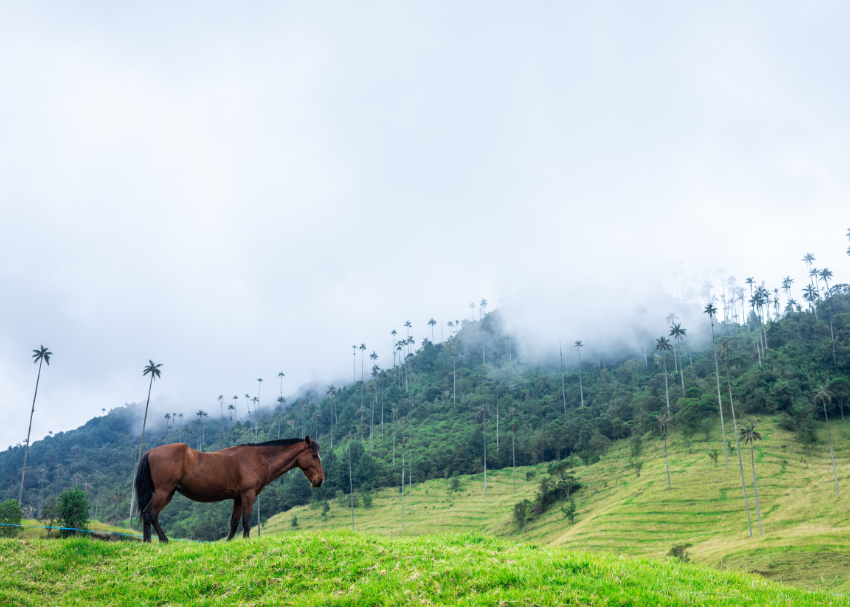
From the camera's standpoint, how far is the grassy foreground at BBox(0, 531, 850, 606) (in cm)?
845

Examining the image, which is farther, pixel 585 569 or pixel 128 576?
pixel 128 576

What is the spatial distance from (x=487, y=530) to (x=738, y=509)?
1495 inches

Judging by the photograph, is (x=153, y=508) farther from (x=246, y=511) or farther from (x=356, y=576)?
(x=356, y=576)

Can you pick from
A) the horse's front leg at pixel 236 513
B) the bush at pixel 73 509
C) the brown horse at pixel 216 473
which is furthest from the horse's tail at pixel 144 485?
the bush at pixel 73 509

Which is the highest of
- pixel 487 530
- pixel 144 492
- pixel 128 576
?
pixel 144 492

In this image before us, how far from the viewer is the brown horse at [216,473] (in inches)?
553

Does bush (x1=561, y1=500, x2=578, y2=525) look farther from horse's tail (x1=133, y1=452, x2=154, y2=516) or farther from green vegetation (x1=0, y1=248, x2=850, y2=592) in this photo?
horse's tail (x1=133, y1=452, x2=154, y2=516)

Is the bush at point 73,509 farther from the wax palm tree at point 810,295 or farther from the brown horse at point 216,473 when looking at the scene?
the wax palm tree at point 810,295

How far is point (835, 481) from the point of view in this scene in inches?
2963

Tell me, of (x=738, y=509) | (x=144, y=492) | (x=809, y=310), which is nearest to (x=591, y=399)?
(x=809, y=310)

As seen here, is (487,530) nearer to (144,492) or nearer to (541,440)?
(541,440)

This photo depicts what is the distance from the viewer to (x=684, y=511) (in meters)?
76.6

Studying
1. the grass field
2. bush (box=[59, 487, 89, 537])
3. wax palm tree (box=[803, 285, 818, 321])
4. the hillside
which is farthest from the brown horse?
wax palm tree (box=[803, 285, 818, 321])

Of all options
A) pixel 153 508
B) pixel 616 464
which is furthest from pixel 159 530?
pixel 616 464
